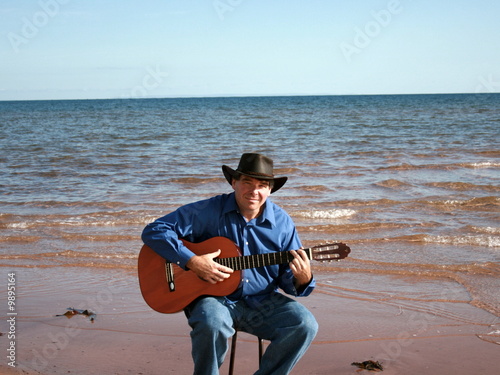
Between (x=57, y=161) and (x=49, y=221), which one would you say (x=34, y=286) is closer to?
(x=49, y=221)

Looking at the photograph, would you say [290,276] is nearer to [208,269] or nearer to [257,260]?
[257,260]

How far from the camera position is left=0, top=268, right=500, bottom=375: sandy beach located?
3.57 metres

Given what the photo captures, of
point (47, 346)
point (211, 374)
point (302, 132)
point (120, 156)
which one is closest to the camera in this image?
point (211, 374)

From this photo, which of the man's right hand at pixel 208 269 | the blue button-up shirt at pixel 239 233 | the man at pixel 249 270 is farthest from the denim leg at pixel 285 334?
the man's right hand at pixel 208 269

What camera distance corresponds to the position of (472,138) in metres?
20.4

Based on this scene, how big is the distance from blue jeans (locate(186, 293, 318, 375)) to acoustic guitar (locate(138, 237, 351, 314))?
0.28ft

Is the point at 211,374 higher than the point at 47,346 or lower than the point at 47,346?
higher

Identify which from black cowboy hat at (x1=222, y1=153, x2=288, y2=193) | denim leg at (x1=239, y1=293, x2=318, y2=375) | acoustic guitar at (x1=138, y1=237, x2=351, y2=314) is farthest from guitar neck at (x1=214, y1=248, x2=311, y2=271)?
black cowboy hat at (x1=222, y1=153, x2=288, y2=193)

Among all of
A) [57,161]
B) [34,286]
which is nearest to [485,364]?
[34,286]

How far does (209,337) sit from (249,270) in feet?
1.58

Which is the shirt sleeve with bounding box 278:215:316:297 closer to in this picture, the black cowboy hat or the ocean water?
the black cowboy hat

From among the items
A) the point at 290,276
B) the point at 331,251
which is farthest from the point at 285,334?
the point at 331,251

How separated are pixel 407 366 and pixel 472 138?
1831 cm

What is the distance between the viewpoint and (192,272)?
3.15 m
